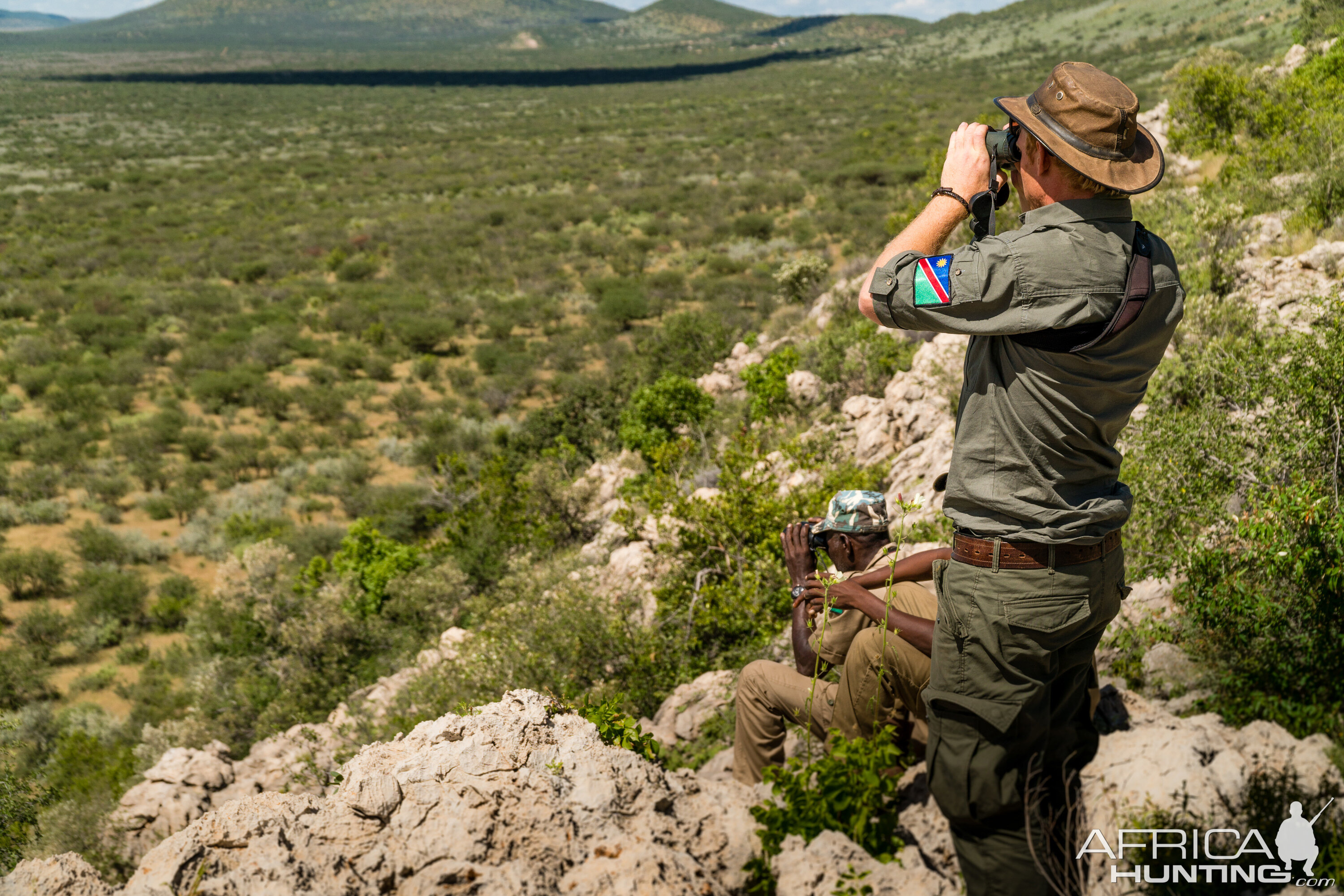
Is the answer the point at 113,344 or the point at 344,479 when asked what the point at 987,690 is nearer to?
the point at 344,479

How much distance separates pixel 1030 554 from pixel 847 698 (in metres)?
0.99

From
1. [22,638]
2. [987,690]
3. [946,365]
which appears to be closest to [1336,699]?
[987,690]

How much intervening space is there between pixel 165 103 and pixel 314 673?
7623cm

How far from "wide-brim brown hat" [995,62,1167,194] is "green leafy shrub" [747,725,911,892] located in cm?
176

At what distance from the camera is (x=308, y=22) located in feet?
591

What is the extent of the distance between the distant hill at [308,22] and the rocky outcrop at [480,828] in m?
184

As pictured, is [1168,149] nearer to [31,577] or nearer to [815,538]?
[815,538]

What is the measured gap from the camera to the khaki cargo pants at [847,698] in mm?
2547

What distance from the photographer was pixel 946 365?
6016mm

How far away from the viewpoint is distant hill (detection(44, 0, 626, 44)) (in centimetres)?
15912

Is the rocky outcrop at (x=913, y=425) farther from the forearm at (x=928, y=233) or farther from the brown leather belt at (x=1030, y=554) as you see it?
the forearm at (x=928, y=233)

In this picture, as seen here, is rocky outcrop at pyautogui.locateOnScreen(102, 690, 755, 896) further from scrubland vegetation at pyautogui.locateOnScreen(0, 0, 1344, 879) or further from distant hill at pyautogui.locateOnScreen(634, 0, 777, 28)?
distant hill at pyautogui.locateOnScreen(634, 0, 777, 28)

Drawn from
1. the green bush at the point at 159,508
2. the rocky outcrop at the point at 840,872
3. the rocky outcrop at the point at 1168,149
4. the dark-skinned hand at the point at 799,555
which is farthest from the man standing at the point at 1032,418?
the green bush at the point at 159,508

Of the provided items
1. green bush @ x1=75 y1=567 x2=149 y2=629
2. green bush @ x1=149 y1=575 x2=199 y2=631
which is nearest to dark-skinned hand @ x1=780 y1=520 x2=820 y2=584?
green bush @ x1=149 y1=575 x2=199 y2=631
